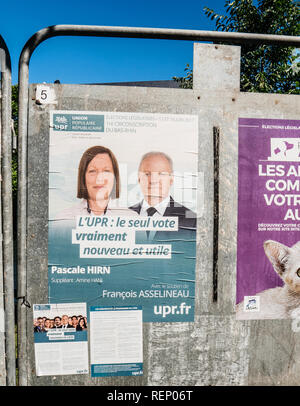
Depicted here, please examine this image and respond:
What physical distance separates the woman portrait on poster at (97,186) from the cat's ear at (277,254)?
3.25 ft

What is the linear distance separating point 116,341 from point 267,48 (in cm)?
601

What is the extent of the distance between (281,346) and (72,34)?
2.52 meters

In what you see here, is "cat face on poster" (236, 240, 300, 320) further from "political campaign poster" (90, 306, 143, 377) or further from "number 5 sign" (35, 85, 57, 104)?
"number 5 sign" (35, 85, 57, 104)

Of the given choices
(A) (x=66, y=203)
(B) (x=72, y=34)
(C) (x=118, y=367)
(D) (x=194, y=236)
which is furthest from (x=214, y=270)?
(B) (x=72, y=34)

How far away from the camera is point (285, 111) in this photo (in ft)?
7.18

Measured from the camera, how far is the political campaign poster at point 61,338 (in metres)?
2.08

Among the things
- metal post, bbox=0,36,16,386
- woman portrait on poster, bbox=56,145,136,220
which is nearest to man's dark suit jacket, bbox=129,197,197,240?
woman portrait on poster, bbox=56,145,136,220

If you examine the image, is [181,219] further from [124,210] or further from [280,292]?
[280,292]

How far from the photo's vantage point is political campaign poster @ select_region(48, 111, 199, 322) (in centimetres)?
208

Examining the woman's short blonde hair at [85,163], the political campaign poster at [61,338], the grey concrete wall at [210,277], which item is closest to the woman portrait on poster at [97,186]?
the woman's short blonde hair at [85,163]

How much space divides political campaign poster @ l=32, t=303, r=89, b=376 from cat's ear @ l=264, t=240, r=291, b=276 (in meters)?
1.32

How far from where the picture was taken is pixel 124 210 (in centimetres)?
210

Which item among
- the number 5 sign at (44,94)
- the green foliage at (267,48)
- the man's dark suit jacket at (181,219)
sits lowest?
the man's dark suit jacket at (181,219)

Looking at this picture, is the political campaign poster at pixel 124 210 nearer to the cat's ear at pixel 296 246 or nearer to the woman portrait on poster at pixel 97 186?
the woman portrait on poster at pixel 97 186
